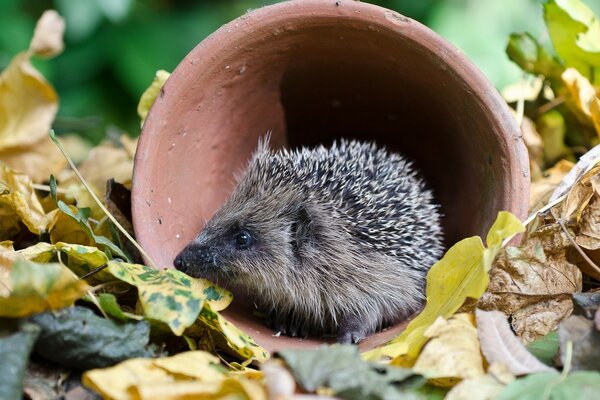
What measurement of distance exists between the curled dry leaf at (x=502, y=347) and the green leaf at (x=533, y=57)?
1.35m

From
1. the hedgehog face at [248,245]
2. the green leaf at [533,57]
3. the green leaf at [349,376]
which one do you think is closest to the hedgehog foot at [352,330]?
the hedgehog face at [248,245]

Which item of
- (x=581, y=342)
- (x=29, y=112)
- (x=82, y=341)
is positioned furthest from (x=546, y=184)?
(x=29, y=112)

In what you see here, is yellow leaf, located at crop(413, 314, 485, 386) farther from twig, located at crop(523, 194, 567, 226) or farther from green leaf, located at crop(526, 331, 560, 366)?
twig, located at crop(523, 194, 567, 226)

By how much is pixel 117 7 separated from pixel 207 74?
7.85 feet

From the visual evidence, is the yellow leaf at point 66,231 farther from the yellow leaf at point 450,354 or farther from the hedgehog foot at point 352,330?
the yellow leaf at point 450,354

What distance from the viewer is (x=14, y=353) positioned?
1.57 metres

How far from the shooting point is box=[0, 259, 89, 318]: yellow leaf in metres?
1.58

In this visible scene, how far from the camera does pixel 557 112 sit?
2.88 m

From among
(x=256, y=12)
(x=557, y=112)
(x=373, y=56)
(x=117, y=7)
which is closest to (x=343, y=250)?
(x=373, y=56)

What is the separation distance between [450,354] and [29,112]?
6.17ft

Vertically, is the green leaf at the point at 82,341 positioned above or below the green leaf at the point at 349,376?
below

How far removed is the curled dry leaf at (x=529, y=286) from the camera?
2.06 meters

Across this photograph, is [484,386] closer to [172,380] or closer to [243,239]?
[172,380]

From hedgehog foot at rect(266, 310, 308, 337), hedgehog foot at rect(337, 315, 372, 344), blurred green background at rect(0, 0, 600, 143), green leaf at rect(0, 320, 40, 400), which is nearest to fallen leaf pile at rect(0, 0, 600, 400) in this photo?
green leaf at rect(0, 320, 40, 400)
